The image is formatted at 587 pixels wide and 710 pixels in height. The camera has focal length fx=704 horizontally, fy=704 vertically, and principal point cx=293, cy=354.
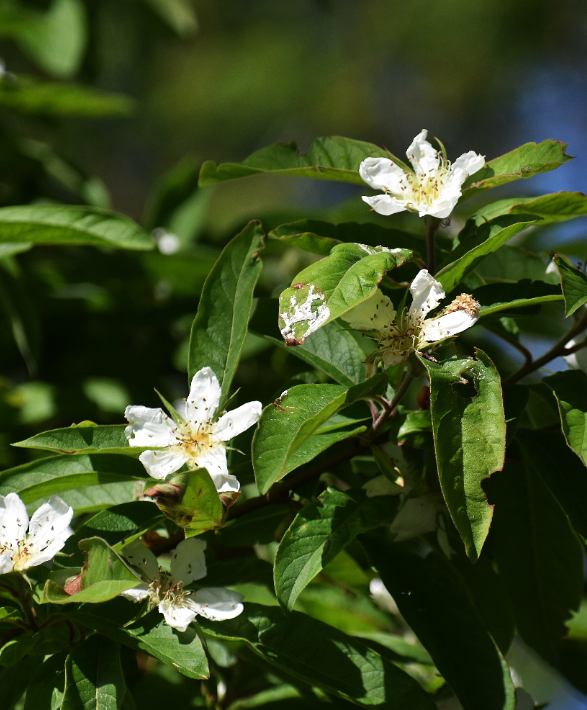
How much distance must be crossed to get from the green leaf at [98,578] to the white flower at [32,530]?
83mm

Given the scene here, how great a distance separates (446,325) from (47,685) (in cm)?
65

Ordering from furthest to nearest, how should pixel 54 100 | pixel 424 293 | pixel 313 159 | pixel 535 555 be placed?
pixel 54 100
pixel 535 555
pixel 313 159
pixel 424 293

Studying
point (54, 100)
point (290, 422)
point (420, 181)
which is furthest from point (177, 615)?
point (54, 100)

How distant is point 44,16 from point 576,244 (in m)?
1.67

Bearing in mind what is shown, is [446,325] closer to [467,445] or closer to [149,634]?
[467,445]

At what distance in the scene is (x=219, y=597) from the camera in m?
0.94

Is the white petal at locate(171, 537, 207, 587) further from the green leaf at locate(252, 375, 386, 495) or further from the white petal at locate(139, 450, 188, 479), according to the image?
the green leaf at locate(252, 375, 386, 495)

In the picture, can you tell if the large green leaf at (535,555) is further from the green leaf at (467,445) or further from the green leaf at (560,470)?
the green leaf at (467,445)

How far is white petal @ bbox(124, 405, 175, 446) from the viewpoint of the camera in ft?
2.96

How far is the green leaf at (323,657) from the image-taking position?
2.84 feet

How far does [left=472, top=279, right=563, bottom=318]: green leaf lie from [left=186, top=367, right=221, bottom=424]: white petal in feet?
1.18

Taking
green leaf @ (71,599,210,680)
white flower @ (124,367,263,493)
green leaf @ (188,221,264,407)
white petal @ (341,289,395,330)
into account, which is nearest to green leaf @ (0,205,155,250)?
green leaf @ (188,221,264,407)

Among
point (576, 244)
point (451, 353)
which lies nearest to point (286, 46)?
→ point (576, 244)

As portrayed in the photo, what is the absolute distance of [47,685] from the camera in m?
0.86
